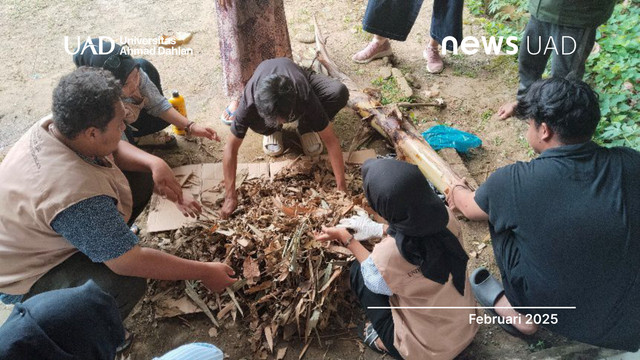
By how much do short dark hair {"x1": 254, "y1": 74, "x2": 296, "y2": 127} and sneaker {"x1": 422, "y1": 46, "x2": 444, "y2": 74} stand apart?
267 cm

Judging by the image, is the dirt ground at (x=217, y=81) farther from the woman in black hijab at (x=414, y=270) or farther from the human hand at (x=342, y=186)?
the human hand at (x=342, y=186)

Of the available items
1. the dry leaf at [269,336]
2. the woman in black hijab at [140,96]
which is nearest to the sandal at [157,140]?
the woman in black hijab at [140,96]

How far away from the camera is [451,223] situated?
2.50 m

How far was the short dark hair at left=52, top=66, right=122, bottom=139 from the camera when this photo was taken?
2303 millimetres

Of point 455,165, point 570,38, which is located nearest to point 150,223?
point 455,165

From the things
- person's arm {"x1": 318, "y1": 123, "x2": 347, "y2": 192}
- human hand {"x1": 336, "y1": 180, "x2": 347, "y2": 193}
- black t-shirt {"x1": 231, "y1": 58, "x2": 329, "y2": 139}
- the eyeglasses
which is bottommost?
human hand {"x1": 336, "y1": 180, "x2": 347, "y2": 193}

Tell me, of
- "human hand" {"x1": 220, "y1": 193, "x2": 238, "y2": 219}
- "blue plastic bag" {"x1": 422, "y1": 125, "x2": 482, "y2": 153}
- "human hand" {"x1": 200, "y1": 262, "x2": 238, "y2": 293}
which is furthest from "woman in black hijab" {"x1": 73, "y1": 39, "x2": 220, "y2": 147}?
"blue plastic bag" {"x1": 422, "y1": 125, "x2": 482, "y2": 153}

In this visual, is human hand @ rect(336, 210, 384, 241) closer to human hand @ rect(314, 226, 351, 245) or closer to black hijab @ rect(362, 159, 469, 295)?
human hand @ rect(314, 226, 351, 245)

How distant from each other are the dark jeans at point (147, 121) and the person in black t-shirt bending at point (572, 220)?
2.94 m

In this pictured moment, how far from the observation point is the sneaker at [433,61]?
17.4 ft

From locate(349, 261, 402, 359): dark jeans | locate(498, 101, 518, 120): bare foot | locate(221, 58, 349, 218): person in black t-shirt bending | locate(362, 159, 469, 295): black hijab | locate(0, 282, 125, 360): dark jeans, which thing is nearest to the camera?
locate(0, 282, 125, 360): dark jeans

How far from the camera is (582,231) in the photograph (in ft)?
7.81

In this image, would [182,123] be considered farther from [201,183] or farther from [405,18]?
[405,18]

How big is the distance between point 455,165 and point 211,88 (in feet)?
9.37
